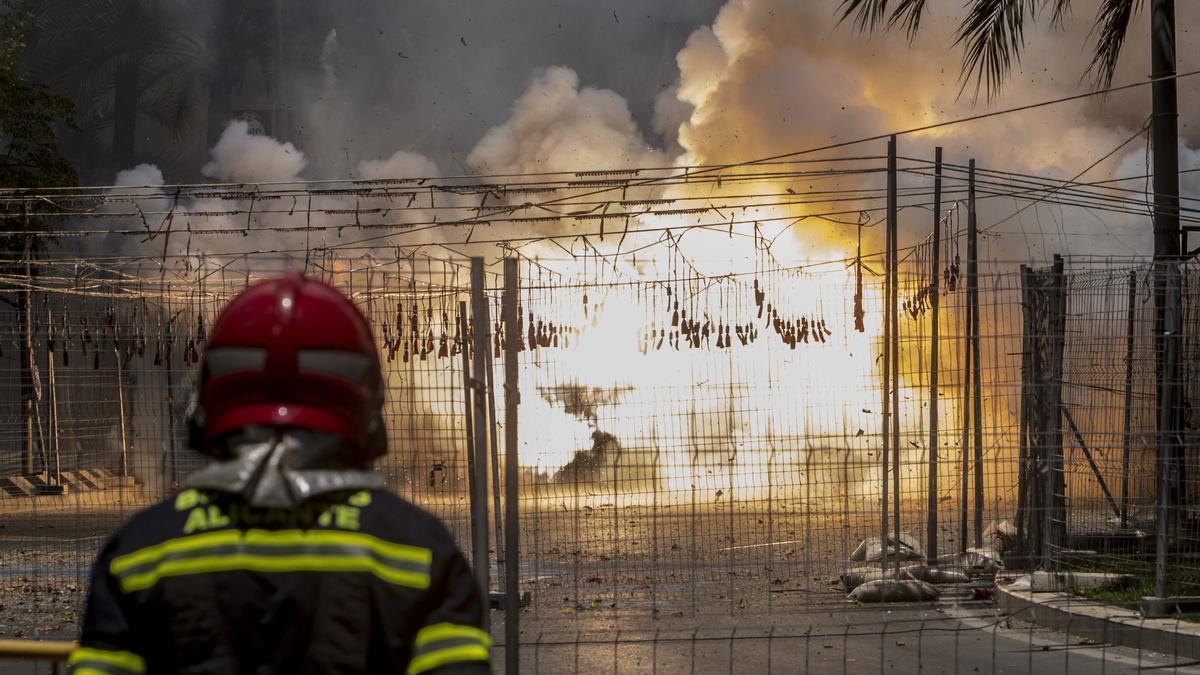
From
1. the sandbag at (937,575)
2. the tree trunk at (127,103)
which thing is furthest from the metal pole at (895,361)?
the tree trunk at (127,103)

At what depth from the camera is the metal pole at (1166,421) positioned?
26.0 ft

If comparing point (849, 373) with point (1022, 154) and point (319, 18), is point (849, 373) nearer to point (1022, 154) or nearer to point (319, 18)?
point (1022, 154)

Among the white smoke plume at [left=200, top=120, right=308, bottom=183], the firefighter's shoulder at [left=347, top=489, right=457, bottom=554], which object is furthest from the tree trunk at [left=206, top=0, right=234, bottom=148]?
the firefighter's shoulder at [left=347, top=489, right=457, bottom=554]

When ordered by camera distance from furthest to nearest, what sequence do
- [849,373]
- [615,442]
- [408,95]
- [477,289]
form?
[408,95], [849,373], [615,442], [477,289]

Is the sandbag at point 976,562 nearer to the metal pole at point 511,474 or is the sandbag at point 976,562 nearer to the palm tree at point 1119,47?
the palm tree at point 1119,47

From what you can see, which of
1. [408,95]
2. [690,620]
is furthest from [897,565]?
[408,95]

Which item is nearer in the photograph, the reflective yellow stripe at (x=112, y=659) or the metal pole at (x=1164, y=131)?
the reflective yellow stripe at (x=112, y=659)

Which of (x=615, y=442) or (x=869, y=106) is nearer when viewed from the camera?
(x=615, y=442)

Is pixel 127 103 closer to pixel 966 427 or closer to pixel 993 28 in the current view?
pixel 993 28

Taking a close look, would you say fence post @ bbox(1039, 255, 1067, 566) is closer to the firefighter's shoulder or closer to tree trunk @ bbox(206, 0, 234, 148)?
the firefighter's shoulder

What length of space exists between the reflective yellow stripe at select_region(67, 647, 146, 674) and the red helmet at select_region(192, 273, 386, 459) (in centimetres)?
35

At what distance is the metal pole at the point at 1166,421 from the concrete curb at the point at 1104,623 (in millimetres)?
329

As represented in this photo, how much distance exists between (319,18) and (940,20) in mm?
16732

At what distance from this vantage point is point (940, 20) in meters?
30.5
